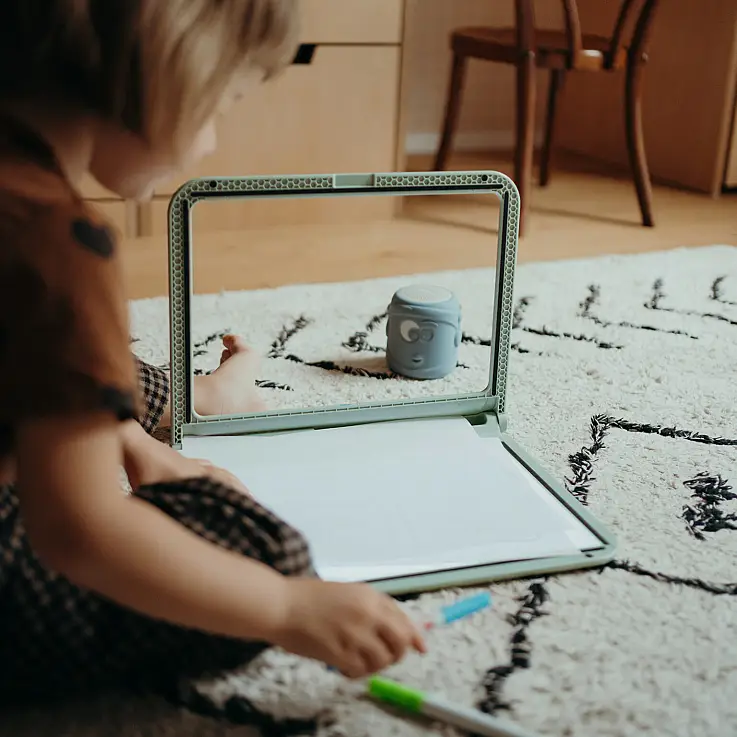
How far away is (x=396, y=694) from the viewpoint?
587mm

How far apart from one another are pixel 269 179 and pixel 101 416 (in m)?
0.39

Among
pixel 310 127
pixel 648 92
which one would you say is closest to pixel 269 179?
pixel 310 127

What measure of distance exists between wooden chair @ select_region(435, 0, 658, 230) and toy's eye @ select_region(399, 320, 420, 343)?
79 centimetres

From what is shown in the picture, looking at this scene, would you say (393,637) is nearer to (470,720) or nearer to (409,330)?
(470,720)

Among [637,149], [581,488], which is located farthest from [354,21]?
[581,488]

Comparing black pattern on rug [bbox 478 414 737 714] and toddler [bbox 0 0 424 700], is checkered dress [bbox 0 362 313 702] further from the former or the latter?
black pattern on rug [bbox 478 414 737 714]

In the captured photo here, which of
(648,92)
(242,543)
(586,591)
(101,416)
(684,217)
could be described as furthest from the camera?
(648,92)

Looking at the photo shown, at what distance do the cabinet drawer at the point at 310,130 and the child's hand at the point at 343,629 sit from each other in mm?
1356

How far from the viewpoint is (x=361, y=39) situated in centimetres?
183

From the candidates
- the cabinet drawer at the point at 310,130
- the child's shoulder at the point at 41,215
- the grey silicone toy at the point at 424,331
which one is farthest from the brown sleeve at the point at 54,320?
the cabinet drawer at the point at 310,130

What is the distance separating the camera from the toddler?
43 cm

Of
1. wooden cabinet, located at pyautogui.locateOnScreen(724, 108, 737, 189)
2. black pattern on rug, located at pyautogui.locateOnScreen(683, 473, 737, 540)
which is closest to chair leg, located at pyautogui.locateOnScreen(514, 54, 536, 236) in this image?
wooden cabinet, located at pyautogui.locateOnScreen(724, 108, 737, 189)

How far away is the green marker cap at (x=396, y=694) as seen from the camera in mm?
583

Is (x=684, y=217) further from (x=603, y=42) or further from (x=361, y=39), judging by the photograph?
(x=361, y=39)
